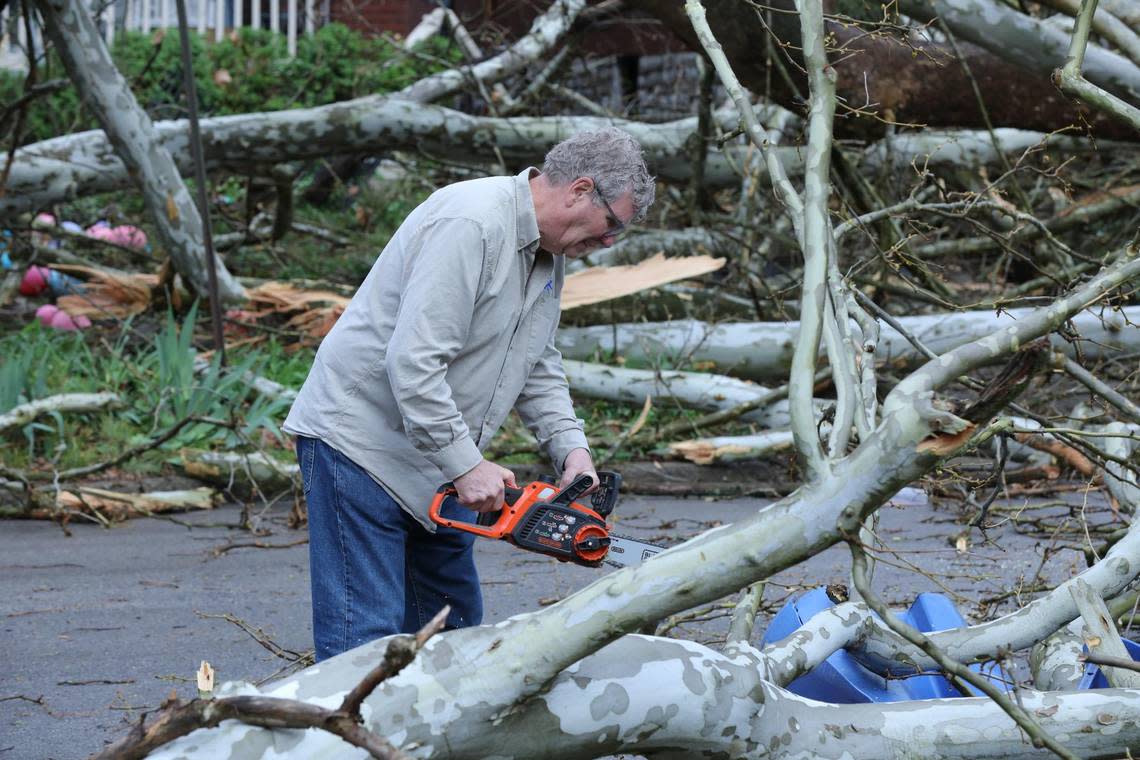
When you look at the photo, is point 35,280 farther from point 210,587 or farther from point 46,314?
point 210,587

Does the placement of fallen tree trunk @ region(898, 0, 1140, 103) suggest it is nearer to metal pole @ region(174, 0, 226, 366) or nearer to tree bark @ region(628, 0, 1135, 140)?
tree bark @ region(628, 0, 1135, 140)

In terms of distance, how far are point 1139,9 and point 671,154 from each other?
348cm

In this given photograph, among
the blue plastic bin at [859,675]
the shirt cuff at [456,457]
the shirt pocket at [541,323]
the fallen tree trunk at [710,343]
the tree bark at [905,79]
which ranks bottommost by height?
the fallen tree trunk at [710,343]

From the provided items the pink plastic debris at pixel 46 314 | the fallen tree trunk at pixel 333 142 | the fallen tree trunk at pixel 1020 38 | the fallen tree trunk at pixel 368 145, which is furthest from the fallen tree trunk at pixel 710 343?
the pink plastic debris at pixel 46 314

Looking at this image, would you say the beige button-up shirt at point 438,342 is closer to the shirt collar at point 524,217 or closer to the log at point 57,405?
the shirt collar at point 524,217

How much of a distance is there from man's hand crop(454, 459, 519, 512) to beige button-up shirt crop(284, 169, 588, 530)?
25mm

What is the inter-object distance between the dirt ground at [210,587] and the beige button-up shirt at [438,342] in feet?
2.58

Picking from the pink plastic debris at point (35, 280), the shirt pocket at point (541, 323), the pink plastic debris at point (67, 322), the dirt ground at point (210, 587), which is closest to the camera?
the shirt pocket at point (541, 323)

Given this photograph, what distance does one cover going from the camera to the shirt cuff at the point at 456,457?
2879mm

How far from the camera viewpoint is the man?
286 centimetres

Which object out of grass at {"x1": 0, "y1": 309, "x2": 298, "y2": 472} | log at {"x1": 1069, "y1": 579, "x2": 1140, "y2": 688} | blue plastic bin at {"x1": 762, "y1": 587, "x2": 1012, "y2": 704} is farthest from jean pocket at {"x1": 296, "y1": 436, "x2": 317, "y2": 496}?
grass at {"x1": 0, "y1": 309, "x2": 298, "y2": 472}

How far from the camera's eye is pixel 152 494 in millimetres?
6199

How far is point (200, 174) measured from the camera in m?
7.49

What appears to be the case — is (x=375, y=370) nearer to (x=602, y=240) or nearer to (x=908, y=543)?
(x=602, y=240)
